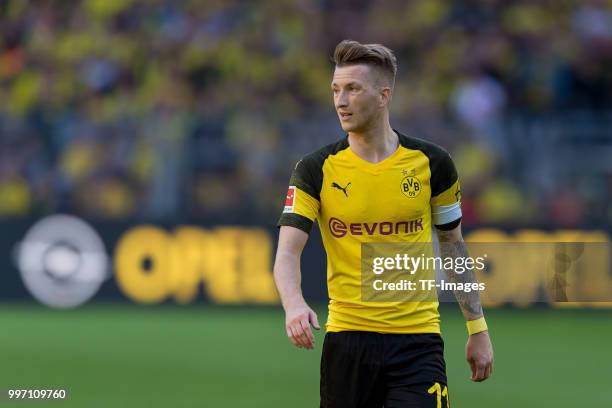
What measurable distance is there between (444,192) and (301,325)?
1063 mm

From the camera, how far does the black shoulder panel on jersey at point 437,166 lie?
514 centimetres

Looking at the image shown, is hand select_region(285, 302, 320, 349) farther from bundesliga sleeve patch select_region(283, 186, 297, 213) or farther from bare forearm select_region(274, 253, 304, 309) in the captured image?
bundesliga sleeve patch select_region(283, 186, 297, 213)

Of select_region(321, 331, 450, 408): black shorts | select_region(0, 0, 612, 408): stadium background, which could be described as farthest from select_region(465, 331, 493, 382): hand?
select_region(0, 0, 612, 408): stadium background

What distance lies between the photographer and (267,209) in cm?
1480

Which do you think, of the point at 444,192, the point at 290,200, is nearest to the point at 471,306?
the point at 444,192

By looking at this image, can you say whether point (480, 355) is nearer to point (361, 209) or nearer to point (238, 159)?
point (361, 209)

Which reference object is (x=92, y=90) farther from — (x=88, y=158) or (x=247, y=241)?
(x=247, y=241)

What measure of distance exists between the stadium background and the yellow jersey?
13.3 feet

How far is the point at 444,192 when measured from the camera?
203 inches

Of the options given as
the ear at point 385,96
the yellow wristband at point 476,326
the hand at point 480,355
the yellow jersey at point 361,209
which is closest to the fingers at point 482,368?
the hand at point 480,355

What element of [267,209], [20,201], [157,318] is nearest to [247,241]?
[267,209]

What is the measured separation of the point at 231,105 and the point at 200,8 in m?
2.00

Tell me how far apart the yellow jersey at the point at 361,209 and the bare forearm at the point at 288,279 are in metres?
0.20

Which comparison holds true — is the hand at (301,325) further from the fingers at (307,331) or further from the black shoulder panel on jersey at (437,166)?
the black shoulder panel on jersey at (437,166)
